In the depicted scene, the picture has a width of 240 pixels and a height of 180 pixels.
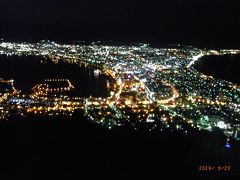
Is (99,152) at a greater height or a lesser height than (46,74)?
lesser

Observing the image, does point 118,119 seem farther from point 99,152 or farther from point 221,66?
point 221,66

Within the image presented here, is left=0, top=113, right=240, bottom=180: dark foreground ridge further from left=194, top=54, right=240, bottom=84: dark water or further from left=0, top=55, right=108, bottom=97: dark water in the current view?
left=194, top=54, right=240, bottom=84: dark water

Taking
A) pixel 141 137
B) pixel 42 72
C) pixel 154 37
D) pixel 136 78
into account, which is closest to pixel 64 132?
pixel 141 137

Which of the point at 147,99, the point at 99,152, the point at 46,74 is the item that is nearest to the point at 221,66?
the point at 46,74

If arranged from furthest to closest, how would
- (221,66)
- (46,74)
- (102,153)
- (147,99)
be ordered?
(221,66)
(46,74)
(147,99)
(102,153)

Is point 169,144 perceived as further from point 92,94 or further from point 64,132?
point 92,94

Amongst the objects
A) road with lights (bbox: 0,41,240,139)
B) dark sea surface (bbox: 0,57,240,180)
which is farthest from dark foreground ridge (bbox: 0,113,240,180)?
road with lights (bbox: 0,41,240,139)
